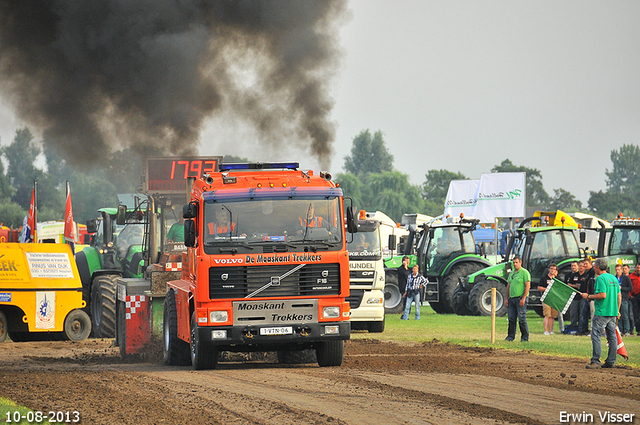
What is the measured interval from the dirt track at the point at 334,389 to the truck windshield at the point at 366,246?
442cm

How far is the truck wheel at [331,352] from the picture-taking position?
1306 cm

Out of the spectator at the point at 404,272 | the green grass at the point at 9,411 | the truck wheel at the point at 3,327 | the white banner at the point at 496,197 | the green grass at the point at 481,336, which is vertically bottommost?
the green grass at the point at 481,336

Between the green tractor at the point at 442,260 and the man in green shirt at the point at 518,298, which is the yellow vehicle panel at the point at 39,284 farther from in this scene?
the green tractor at the point at 442,260

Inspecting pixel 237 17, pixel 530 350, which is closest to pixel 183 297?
pixel 530 350

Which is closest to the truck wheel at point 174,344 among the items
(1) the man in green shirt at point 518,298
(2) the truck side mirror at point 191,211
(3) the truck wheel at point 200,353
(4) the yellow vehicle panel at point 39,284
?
(3) the truck wheel at point 200,353

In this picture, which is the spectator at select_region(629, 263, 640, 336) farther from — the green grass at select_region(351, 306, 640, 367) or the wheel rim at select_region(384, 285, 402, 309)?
the wheel rim at select_region(384, 285, 402, 309)

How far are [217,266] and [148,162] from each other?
7.80 meters

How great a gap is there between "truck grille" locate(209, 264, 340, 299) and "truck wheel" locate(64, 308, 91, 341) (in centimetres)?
751

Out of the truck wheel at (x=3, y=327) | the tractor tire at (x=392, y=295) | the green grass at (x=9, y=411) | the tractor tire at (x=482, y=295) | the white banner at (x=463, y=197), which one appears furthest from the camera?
the white banner at (x=463, y=197)

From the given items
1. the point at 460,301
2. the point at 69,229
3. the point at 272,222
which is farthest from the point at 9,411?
the point at 460,301

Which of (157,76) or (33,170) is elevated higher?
(33,170)

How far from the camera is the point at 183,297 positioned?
13188 mm

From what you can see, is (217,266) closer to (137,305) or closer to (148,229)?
(137,305)

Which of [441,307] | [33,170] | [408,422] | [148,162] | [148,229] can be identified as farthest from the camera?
[33,170]
